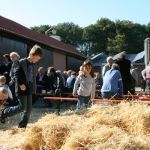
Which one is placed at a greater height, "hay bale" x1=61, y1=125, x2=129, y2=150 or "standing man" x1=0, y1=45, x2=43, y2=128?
"standing man" x1=0, y1=45, x2=43, y2=128

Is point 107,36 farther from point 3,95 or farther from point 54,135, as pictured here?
point 54,135

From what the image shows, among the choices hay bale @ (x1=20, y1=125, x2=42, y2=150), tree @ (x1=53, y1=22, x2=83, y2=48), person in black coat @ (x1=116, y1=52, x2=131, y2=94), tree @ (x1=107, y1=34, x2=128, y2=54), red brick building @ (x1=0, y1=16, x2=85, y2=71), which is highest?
tree @ (x1=53, y1=22, x2=83, y2=48)

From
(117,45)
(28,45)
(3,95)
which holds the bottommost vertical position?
(3,95)

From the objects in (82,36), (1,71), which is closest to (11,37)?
(1,71)

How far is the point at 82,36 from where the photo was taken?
9975 centimetres

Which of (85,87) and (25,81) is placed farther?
(85,87)

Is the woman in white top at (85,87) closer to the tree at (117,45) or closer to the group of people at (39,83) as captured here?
the group of people at (39,83)

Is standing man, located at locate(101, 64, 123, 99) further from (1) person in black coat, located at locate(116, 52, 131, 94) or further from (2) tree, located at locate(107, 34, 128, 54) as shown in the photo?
(2) tree, located at locate(107, 34, 128, 54)

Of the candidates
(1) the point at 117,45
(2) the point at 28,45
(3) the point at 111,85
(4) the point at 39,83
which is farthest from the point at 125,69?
(1) the point at 117,45

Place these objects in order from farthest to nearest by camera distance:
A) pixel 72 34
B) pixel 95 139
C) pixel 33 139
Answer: pixel 72 34 → pixel 33 139 → pixel 95 139

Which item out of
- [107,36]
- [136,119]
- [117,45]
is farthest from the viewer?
[107,36]

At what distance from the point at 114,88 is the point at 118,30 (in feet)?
253

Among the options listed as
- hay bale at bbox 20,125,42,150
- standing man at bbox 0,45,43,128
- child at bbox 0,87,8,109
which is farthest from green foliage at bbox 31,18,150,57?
hay bale at bbox 20,125,42,150

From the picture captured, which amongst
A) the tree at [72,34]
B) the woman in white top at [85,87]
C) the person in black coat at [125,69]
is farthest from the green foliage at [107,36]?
the woman in white top at [85,87]
